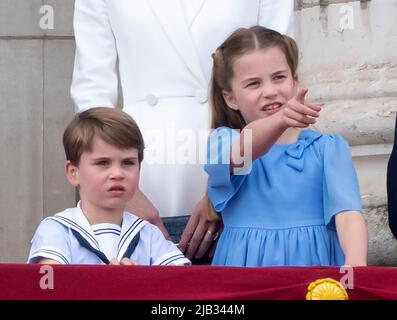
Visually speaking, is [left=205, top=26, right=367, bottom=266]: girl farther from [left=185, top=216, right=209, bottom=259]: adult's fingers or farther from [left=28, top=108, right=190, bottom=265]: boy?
[left=28, top=108, right=190, bottom=265]: boy

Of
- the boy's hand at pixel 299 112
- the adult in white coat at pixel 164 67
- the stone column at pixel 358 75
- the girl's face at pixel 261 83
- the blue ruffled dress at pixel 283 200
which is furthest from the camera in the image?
the stone column at pixel 358 75

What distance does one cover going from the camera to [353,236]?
3.91m

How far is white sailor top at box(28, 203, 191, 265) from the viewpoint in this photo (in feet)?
12.8

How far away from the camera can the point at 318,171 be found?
414cm

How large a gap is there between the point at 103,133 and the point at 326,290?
41.4 inches

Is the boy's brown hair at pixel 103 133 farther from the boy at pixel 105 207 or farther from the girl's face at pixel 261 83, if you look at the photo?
the girl's face at pixel 261 83

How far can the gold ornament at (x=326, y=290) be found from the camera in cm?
326

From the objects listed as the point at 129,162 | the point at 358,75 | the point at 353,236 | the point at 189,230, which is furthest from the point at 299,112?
the point at 358,75

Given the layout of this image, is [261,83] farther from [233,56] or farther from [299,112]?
[299,112]

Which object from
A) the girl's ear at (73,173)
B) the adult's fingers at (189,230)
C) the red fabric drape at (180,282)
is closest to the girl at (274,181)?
the adult's fingers at (189,230)

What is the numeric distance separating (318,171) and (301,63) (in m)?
1.79

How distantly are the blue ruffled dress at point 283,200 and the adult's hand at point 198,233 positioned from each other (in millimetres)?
78

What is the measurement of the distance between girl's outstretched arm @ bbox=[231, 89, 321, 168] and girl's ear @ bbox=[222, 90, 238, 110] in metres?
0.23

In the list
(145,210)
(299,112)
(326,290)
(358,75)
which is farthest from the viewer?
(358,75)
